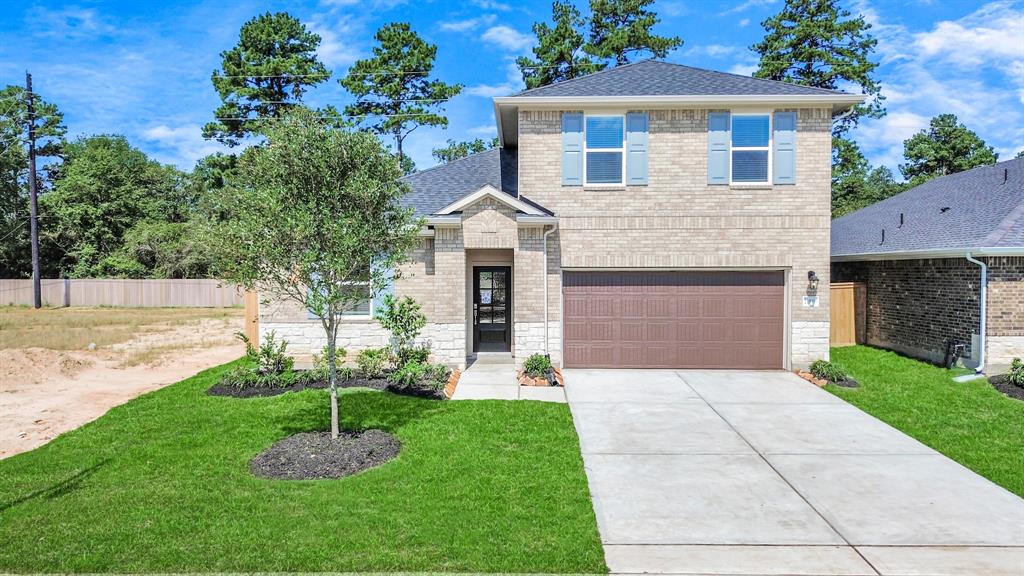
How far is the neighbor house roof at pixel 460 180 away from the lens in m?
13.3

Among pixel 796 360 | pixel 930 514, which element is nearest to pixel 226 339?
pixel 796 360

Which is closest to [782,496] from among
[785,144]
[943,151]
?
[785,144]

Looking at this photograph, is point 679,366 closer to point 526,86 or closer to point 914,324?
point 914,324

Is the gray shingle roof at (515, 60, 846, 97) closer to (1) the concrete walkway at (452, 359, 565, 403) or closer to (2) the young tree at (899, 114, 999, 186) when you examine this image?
(1) the concrete walkway at (452, 359, 565, 403)

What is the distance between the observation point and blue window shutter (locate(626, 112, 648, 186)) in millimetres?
12133

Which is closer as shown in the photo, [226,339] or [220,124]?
[226,339]

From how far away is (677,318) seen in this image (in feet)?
40.9

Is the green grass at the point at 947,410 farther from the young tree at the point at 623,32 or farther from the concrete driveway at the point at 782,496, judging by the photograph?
the young tree at the point at 623,32

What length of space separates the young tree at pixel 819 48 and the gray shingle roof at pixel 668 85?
18.2 metres

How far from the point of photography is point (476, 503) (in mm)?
5582

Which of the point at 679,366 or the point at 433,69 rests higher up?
the point at 433,69

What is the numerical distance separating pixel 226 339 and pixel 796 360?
1721cm

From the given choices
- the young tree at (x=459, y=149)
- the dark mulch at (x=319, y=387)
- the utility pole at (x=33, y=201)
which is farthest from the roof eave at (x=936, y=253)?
the utility pole at (x=33, y=201)

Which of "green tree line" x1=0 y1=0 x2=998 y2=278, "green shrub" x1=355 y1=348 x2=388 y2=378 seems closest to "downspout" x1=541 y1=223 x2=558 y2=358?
"green shrub" x1=355 y1=348 x2=388 y2=378
